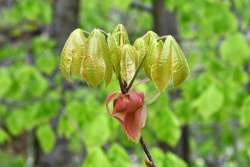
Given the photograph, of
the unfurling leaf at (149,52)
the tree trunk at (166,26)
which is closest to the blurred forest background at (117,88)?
the tree trunk at (166,26)

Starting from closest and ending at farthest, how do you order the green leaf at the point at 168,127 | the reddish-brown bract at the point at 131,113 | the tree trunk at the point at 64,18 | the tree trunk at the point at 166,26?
1. the reddish-brown bract at the point at 131,113
2. the green leaf at the point at 168,127
3. the tree trunk at the point at 64,18
4. the tree trunk at the point at 166,26

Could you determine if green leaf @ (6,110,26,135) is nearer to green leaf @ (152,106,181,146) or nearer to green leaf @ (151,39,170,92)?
green leaf @ (152,106,181,146)

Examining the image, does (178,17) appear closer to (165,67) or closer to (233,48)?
(233,48)

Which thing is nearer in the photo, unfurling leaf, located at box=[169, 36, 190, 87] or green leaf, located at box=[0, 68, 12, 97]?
unfurling leaf, located at box=[169, 36, 190, 87]

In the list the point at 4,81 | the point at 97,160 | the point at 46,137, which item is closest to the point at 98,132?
the point at 97,160

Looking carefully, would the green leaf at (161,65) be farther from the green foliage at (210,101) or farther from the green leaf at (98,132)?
the green foliage at (210,101)

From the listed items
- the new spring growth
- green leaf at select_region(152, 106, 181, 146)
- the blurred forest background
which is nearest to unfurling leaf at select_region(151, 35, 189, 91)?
the new spring growth
